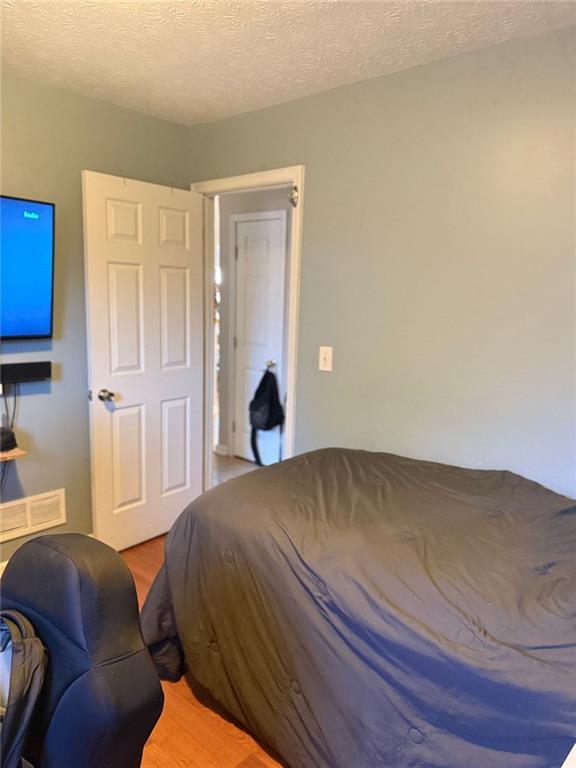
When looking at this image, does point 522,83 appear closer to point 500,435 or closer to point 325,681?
point 500,435

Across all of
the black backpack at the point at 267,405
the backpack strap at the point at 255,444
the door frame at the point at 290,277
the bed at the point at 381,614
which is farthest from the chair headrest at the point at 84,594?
the backpack strap at the point at 255,444

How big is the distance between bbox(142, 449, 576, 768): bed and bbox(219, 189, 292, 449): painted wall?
229cm

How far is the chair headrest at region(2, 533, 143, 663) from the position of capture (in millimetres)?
879

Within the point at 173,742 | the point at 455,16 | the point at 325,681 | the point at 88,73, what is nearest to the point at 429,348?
the point at 455,16

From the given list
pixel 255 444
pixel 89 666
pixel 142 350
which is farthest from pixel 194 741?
pixel 255 444

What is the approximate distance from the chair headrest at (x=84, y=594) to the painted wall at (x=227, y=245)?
3.12 metres

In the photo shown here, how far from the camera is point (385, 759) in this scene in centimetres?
135

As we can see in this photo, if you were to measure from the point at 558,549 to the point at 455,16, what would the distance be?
1.76 m

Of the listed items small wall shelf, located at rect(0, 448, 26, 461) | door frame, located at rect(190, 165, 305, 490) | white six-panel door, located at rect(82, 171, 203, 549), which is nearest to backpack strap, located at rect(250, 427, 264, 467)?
door frame, located at rect(190, 165, 305, 490)

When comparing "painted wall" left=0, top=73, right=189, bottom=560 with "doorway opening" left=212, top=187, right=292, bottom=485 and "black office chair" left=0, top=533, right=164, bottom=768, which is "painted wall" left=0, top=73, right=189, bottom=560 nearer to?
"doorway opening" left=212, top=187, right=292, bottom=485

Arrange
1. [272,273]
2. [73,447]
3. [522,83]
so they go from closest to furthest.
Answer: [522,83], [73,447], [272,273]

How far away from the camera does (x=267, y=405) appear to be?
4.04 meters

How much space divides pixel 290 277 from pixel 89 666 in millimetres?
2438

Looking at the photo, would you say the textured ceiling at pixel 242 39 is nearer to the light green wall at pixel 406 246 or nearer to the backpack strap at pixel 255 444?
the light green wall at pixel 406 246
